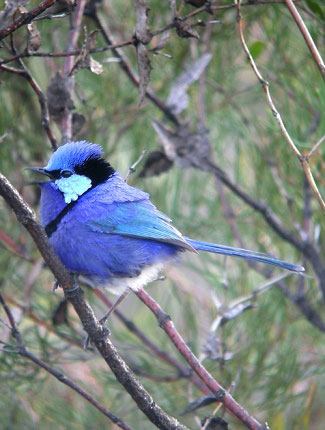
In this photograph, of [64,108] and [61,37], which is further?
[61,37]

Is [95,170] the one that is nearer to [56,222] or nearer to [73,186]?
[73,186]

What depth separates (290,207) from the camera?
103 inches

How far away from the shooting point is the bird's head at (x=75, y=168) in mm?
2264

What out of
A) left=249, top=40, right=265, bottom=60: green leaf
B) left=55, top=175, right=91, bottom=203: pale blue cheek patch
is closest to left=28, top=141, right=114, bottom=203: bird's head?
left=55, top=175, right=91, bottom=203: pale blue cheek patch

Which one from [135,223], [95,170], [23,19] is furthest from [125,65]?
[23,19]

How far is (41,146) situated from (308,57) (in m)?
1.28

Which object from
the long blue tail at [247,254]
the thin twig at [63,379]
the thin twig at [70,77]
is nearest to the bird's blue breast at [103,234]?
the long blue tail at [247,254]

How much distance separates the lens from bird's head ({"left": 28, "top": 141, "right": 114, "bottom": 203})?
2264mm

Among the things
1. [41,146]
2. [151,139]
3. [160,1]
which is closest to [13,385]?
[41,146]

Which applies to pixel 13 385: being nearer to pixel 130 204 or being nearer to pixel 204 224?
pixel 130 204

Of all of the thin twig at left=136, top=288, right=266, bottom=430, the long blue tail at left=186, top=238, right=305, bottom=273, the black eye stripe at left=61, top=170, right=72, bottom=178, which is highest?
the black eye stripe at left=61, top=170, right=72, bottom=178

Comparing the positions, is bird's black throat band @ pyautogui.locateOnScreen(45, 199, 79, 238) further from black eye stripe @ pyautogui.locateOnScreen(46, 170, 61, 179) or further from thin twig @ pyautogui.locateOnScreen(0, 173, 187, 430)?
thin twig @ pyautogui.locateOnScreen(0, 173, 187, 430)

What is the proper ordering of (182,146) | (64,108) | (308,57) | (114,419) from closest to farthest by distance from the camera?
(114,419)
(64,108)
(182,146)
(308,57)

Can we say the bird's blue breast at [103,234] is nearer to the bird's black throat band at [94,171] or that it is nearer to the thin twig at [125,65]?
the bird's black throat band at [94,171]
